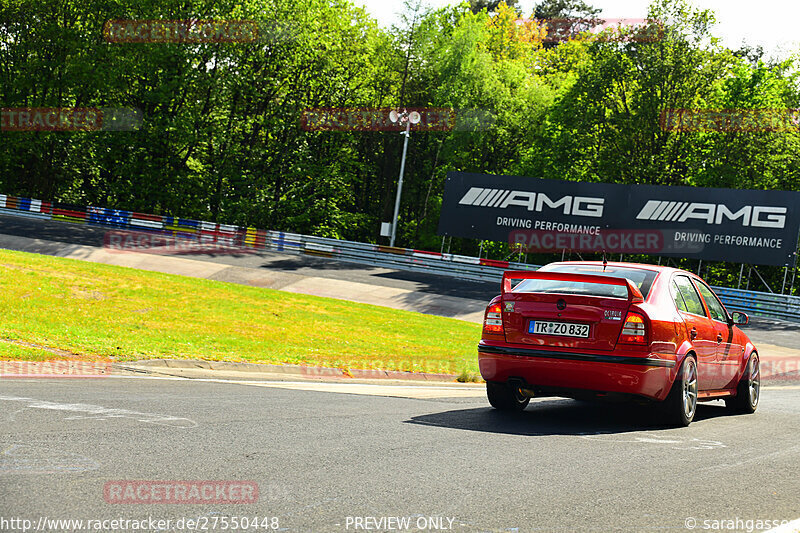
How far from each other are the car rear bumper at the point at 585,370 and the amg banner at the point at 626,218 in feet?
91.1

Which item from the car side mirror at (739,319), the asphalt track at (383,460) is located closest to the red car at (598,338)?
the asphalt track at (383,460)

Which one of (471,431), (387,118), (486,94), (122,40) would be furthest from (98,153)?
(471,431)

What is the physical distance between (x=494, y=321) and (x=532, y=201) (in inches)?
1240

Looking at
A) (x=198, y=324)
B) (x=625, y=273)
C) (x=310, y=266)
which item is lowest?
(x=198, y=324)

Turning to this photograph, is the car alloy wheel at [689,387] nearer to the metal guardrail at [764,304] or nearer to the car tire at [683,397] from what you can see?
the car tire at [683,397]

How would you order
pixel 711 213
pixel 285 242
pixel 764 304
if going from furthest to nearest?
pixel 285 242 → pixel 711 213 → pixel 764 304

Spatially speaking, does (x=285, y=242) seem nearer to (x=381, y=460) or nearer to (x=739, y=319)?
(x=739, y=319)

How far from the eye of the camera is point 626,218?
38031 millimetres

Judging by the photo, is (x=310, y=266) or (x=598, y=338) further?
(x=310, y=266)

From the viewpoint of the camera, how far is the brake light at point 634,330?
7.90 m

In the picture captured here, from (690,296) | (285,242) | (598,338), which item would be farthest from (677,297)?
(285,242)

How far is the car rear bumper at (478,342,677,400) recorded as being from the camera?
7867 mm

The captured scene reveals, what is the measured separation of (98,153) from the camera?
167 ft

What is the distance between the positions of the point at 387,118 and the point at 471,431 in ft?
173
